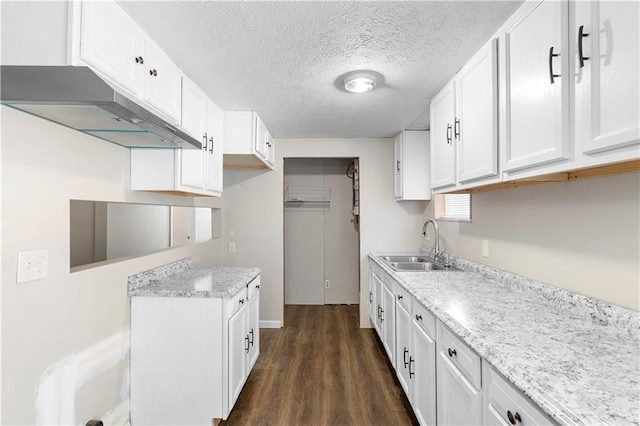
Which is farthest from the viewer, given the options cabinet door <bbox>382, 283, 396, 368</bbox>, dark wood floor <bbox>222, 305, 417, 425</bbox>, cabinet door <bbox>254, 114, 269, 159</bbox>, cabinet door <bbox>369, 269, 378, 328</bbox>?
cabinet door <bbox>369, 269, 378, 328</bbox>

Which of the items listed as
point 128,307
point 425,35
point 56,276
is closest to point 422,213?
point 425,35

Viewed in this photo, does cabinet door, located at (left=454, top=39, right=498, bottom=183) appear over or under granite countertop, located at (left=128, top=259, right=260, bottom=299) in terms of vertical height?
over

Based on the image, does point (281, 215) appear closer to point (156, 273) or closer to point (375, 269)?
point (375, 269)

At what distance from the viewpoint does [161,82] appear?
5.35 ft

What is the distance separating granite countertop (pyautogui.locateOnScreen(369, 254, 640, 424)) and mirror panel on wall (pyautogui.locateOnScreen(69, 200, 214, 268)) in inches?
80.7

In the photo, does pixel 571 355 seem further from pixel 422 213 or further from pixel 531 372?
pixel 422 213

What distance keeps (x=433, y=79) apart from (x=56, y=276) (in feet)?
7.88

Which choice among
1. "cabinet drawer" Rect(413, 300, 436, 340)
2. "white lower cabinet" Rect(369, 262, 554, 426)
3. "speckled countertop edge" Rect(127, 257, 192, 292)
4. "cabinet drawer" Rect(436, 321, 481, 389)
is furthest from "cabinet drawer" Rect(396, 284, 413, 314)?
"speckled countertop edge" Rect(127, 257, 192, 292)

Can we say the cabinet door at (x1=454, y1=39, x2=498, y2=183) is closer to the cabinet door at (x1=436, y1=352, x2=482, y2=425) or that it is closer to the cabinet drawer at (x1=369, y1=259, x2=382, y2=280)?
the cabinet door at (x1=436, y1=352, x2=482, y2=425)

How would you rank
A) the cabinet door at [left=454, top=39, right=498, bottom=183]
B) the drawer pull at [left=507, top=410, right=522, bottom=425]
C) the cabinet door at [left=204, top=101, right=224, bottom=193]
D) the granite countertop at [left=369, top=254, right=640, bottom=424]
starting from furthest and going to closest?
the cabinet door at [left=204, top=101, right=224, bottom=193] → the cabinet door at [left=454, top=39, right=498, bottom=183] → the drawer pull at [left=507, top=410, right=522, bottom=425] → the granite countertop at [left=369, top=254, right=640, bottom=424]

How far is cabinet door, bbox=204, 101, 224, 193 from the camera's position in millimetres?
2309

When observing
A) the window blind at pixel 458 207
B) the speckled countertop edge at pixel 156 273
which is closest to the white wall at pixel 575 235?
the window blind at pixel 458 207

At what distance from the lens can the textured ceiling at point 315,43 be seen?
4.35ft

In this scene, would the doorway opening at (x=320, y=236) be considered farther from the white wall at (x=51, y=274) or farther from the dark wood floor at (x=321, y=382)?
the white wall at (x=51, y=274)
